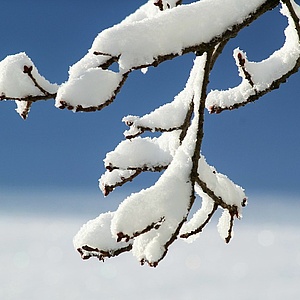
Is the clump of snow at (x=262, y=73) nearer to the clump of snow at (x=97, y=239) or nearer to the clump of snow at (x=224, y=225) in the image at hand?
the clump of snow at (x=224, y=225)

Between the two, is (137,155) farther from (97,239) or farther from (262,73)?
(262,73)

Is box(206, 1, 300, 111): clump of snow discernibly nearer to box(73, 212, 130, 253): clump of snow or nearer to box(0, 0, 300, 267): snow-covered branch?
box(0, 0, 300, 267): snow-covered branch

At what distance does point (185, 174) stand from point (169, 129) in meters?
0.62

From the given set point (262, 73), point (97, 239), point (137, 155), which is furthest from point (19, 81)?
point (262, 73)

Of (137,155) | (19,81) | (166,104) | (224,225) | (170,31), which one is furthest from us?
(166,104)

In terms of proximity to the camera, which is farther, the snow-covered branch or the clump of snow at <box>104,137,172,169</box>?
the clump of snow at <box>104,137,172,169</box>

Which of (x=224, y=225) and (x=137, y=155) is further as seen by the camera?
(x=137, y=155)

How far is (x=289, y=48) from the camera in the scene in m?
2.90

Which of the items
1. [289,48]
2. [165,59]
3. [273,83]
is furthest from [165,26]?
[289,48]

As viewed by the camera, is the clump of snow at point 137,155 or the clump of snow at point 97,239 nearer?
the clump of snow at point 97,239

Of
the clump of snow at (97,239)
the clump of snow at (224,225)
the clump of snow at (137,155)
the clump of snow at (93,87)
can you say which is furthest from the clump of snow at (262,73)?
the clump of snow at (97,239)

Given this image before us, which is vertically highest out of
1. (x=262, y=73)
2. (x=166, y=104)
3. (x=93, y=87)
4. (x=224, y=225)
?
(x=166, y=104)

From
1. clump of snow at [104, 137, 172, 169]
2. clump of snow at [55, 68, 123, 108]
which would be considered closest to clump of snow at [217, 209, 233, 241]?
clump of snow at [104, 137, 172, 169]

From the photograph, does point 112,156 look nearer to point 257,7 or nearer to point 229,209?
point 229,209
